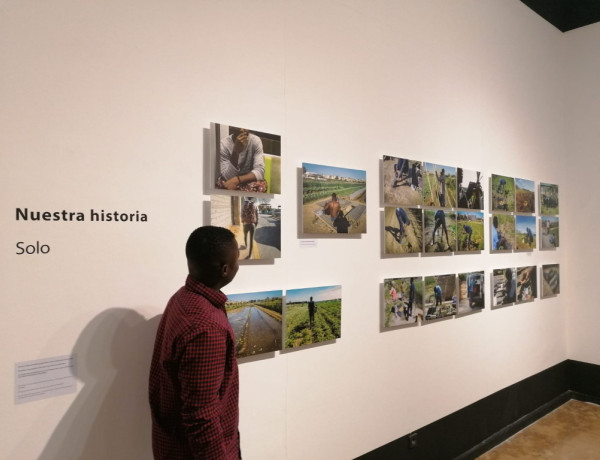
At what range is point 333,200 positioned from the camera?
100 inches

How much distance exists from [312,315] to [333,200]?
2.36 feet

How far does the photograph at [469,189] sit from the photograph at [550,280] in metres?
1.53

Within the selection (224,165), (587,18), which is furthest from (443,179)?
(587,18)

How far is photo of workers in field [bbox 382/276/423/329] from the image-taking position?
2.87m

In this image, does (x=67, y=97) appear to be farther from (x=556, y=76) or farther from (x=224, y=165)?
(x=556, y=76)

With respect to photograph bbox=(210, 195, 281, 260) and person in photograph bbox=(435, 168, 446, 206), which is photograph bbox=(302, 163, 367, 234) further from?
person in photograph bbox=(435, 168, 446, 206)

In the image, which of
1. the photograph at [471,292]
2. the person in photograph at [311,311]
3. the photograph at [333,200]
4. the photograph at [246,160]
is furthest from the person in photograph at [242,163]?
the photograph at [471,292]

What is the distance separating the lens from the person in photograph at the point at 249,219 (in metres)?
2.14

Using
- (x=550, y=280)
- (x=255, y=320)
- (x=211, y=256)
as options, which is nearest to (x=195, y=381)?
(x=211, y=256)

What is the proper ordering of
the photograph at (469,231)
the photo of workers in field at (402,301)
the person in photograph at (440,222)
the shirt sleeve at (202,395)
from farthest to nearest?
1. the photograph at (469,231)
2. the person in photograph at (440,222)
3. the photo of workers in field at (402,301)
4. the shirt sleeve at (202,395)

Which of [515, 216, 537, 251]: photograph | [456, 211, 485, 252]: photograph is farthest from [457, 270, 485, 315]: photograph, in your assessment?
[515, 216, 537, 251]: photograph

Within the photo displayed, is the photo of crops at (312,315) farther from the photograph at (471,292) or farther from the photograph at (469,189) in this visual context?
the photograph at (469,189)

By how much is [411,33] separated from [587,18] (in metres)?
3.12

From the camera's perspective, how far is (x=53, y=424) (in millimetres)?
1618
